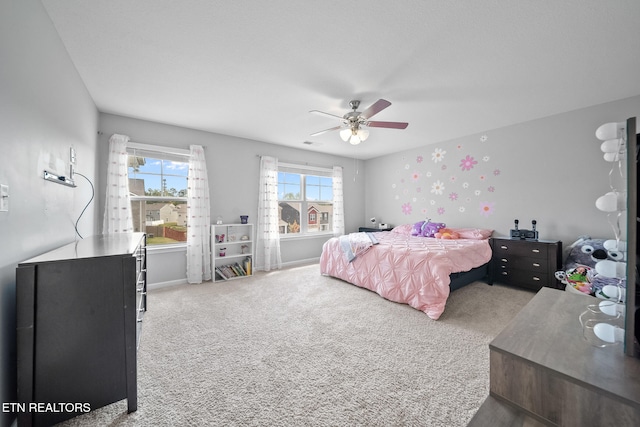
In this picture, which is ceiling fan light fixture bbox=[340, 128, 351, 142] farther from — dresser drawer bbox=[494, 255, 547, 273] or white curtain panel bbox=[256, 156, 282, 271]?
dresser drawer bbox=[494, 255, 547, 273]

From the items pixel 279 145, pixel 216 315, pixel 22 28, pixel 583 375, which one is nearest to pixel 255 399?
pixel 216 315

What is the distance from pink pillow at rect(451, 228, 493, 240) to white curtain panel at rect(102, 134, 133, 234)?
4974 mm

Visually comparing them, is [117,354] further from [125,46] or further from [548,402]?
[125,46]

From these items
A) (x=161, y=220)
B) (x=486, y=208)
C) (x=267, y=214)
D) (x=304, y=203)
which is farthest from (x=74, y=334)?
(x=486, y=208)

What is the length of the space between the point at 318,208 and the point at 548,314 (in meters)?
4.66

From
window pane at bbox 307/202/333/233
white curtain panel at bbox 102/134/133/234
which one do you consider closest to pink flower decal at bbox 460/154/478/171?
window pane at bbox 307/202/333/233

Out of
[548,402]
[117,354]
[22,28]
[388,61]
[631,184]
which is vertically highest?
[388,61]

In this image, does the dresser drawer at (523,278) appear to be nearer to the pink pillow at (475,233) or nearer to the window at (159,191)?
the pink pillow at (475,233)

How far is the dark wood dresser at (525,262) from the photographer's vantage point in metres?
3.14

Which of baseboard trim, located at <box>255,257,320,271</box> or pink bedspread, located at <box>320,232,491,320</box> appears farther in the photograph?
baseboard trim, located at <box>255,257,320,271</box>

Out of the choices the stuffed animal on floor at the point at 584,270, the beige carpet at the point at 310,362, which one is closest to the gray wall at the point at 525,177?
the stuffed animal on floor at the point at 584,270

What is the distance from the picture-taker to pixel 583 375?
688 millimetres

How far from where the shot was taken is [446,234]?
4.04 meters

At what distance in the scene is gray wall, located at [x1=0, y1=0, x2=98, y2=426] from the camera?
1174 mm
